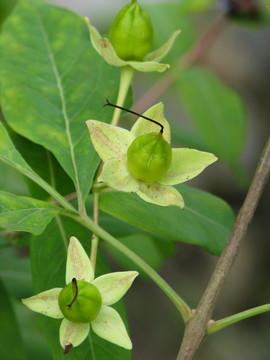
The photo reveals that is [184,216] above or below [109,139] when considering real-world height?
below

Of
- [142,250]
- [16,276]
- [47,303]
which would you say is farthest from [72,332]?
[142,250]

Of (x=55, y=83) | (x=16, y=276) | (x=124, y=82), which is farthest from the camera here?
(x=16, y=276)

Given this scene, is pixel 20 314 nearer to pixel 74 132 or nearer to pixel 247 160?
pixel 74 132

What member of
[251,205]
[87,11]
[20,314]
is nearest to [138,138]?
[251,205]

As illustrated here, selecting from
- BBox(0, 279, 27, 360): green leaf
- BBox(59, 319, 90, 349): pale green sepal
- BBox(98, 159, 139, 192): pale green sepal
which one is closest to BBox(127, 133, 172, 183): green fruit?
BBox(98, 159, 139, 192): pale green sepal

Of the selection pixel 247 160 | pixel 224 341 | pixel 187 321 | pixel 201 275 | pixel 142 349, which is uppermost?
pixel 187 321

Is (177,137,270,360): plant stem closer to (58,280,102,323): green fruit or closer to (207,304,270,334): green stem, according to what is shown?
(207,304,270,334): green stem

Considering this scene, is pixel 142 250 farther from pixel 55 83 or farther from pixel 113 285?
pixel 113 285
